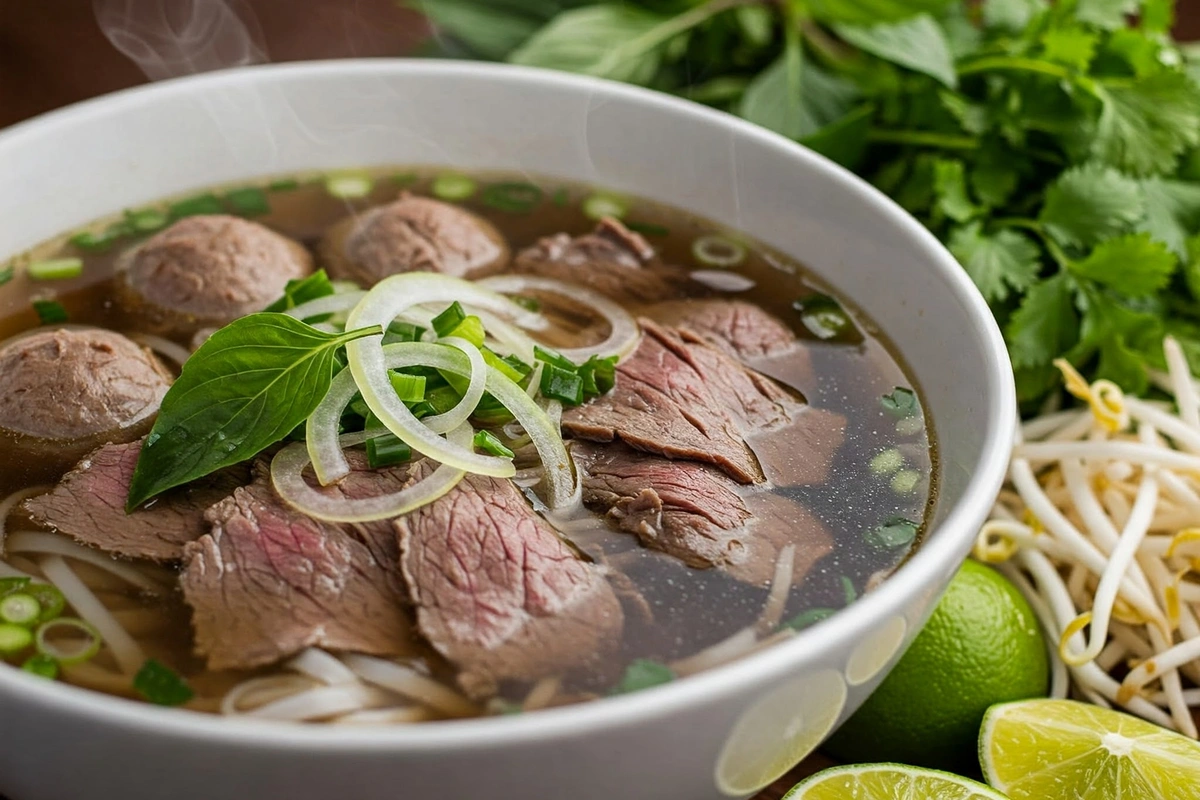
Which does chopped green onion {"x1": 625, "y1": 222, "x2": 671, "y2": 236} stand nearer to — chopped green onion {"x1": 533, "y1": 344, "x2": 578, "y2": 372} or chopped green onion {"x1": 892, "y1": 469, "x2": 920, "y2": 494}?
chopped green onion {"x1": 533, "y1": 344, "x2": 578, "y2": 372}

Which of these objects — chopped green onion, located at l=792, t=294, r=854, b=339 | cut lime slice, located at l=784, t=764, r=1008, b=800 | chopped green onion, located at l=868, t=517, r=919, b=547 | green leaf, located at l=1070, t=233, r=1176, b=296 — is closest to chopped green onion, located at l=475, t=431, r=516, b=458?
chopped green onion, located at l=868, t=517, r=919, b=547

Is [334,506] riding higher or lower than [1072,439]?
higher

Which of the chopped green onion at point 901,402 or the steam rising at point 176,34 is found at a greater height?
the steam rising at point 176,34

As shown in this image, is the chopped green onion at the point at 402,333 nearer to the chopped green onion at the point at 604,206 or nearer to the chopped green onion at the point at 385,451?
the chopped green onion at the point at 385,451

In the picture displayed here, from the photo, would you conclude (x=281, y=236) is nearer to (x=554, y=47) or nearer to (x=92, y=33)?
(x=554, y=47)

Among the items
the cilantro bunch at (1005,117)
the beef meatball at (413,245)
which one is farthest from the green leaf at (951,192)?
the beef meatball at (413,245)

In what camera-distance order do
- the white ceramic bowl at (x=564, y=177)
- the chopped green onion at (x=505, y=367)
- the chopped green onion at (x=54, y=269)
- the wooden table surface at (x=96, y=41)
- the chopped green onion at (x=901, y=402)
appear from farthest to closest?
the wooden table surface at (x=96, y=41), the chopped green onion at (x=54, y=269), the chopped green onion at (x=901, y=402), the chopped green onion at (x=505, y=367), the white ceramic bowl at (x=564, y=177)

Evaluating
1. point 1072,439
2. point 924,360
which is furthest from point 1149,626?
point 924,360
